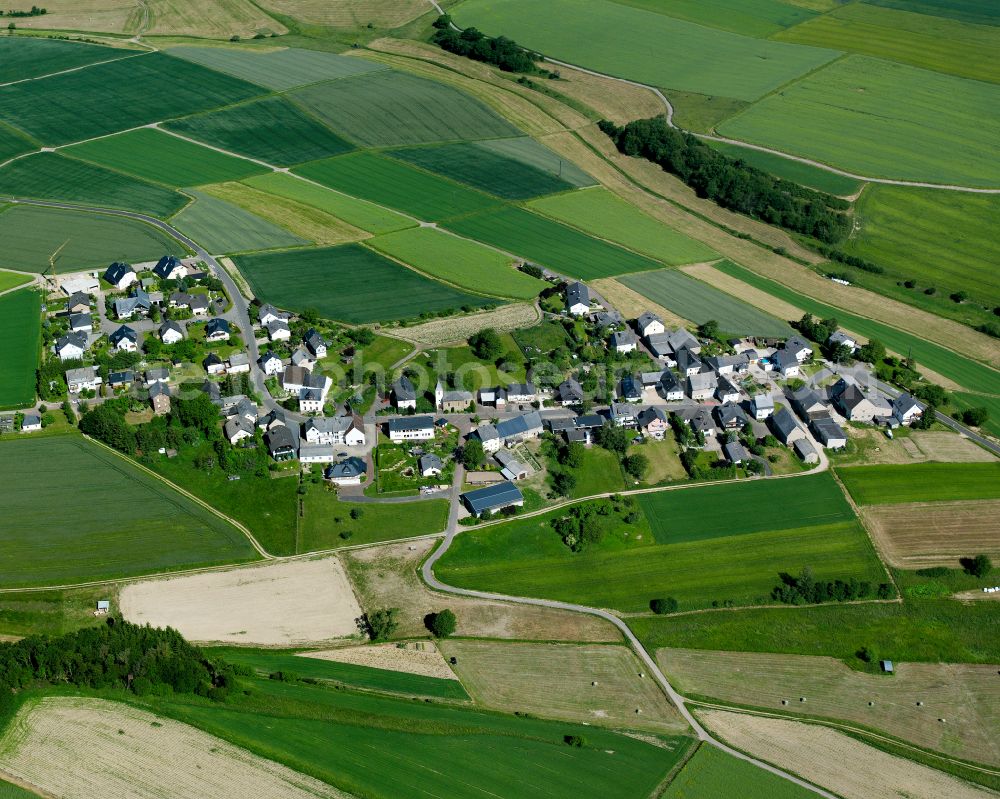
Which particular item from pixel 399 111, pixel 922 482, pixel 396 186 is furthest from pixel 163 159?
pixel 922 482

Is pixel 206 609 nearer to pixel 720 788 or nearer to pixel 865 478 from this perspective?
pixel 720 788

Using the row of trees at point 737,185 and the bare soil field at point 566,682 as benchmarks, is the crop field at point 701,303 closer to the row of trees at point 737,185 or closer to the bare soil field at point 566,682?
the row of trees at point 737,185

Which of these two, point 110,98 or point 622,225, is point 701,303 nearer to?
point 622,225

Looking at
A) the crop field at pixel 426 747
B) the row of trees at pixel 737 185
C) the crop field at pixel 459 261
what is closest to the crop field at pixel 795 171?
the row of trees at pixel 737 185

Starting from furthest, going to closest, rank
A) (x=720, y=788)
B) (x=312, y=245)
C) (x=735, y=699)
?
(x=312, y=245)
(x=735, y=699)
(x=720, y=788)

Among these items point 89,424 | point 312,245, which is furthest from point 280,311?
point 89,424

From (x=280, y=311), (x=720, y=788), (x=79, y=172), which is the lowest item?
(x=720, y=788)
